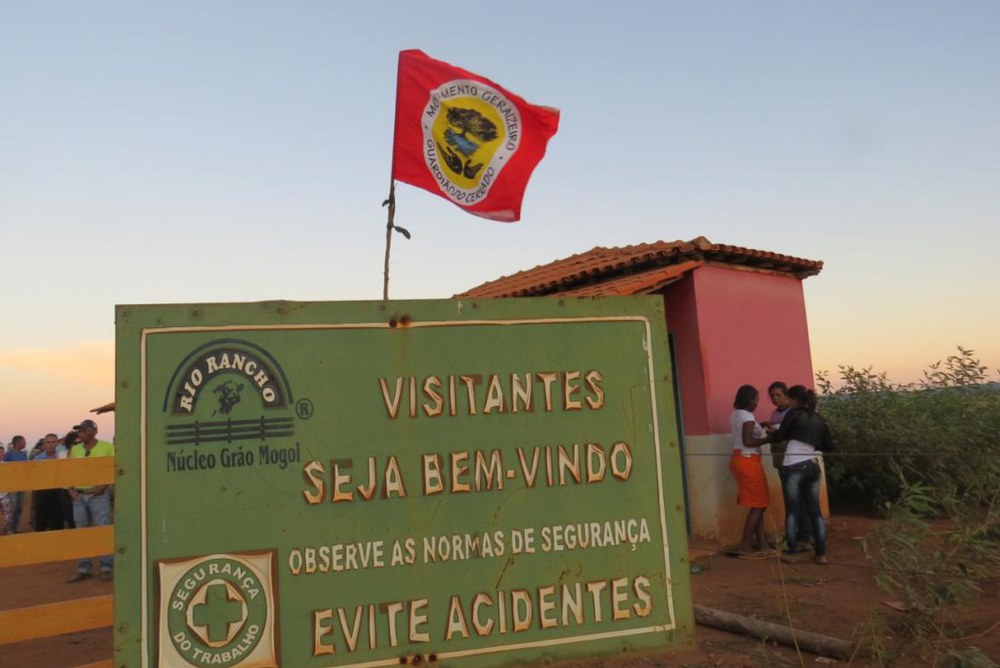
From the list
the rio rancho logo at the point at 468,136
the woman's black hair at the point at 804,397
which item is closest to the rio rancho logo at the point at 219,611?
the rio rancho logo at the point at 468,136

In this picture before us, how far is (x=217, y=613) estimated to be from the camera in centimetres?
244

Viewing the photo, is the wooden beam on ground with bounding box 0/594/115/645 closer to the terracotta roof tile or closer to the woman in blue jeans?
the terracotta roof tile

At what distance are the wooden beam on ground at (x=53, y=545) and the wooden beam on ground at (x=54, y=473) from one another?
0.26 m

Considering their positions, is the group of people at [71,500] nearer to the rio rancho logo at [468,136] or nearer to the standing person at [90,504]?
the standing person at [90,504]

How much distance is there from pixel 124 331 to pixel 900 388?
11.9 m

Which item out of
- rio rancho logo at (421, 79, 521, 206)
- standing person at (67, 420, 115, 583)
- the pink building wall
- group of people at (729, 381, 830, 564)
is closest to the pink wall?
the pink building wall

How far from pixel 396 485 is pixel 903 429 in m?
9.91

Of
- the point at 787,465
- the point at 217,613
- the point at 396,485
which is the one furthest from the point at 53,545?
the point at 787,465

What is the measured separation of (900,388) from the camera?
461 inches

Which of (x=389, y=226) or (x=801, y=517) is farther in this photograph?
(x=801, y=517)

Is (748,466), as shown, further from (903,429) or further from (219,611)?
(219,611)

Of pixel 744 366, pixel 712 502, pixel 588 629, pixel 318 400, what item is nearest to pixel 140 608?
pixel 318 400

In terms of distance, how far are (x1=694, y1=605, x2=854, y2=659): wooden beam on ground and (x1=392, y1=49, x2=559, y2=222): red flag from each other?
4.00 m

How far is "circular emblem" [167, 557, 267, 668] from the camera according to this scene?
2.39 meters
